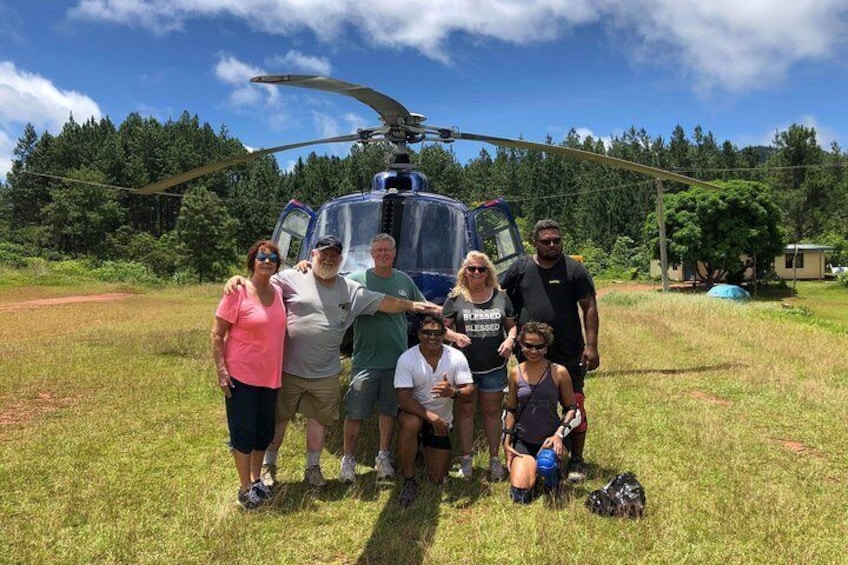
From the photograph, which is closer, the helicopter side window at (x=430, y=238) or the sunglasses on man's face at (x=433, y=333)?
the sunglasses on man's face at (x=433, y=333)

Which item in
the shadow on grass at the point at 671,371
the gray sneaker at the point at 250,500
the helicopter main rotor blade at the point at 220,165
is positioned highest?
the helicopter main rotor blade at the point at 220,165

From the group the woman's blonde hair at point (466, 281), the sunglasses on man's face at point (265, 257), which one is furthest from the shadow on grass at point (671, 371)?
the sunglasses on man's face at point (265, 257)

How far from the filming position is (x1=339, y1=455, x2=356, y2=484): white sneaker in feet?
14.6

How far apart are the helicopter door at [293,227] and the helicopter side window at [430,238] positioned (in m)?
1.29

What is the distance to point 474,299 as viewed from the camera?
451cm

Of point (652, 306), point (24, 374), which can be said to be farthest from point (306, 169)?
point (24, 374)

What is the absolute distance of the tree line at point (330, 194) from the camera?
139ft

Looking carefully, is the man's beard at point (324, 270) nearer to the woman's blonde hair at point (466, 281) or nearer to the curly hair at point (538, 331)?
the woman's blonde hair at point (466, 281)

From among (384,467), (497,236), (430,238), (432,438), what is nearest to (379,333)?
(432,438)

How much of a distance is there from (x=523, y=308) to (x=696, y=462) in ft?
6.41

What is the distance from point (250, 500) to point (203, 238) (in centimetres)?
4178

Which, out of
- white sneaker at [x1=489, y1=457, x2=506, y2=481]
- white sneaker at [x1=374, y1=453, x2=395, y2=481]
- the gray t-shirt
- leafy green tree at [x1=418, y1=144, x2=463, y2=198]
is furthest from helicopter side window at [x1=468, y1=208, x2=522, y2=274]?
leafy green tree at [x1=418, y1=144, x2=463, y2=198]

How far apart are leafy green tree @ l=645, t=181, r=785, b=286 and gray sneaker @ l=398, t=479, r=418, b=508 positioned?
3306 cm

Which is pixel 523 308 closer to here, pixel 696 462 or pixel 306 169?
pixel 696 462
